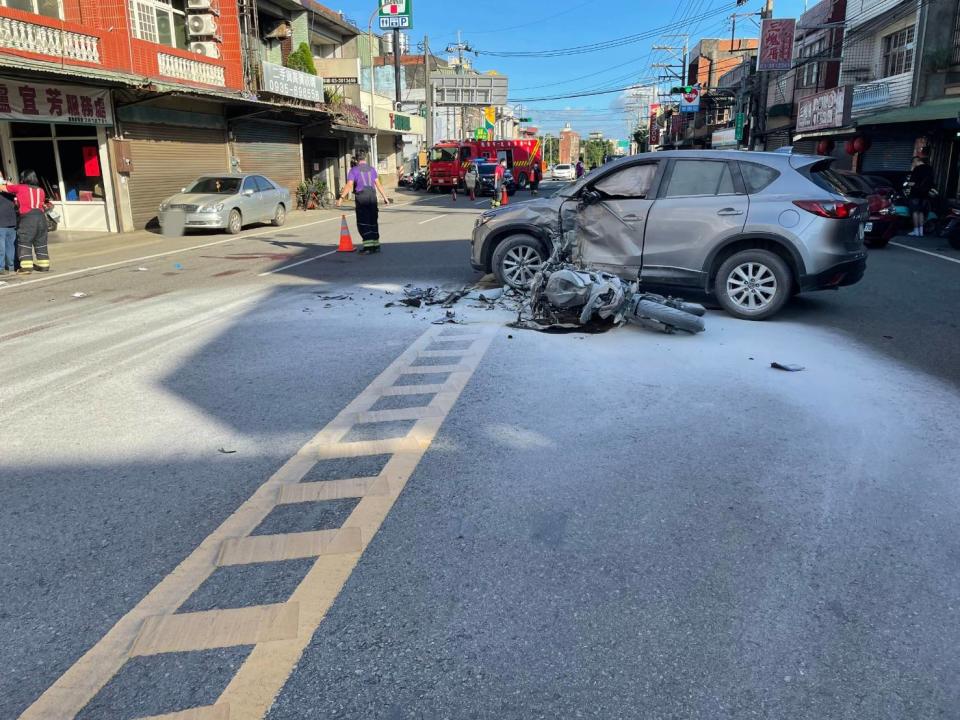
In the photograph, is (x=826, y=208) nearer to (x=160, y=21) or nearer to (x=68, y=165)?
(x=68, y=165)

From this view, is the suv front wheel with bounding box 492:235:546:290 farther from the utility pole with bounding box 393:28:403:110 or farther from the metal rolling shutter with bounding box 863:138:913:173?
the utility pole with bounding box 393:28:403:110

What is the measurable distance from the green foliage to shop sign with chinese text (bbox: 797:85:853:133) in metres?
19.7

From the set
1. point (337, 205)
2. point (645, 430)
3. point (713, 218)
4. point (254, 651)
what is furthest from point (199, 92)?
point (254, 651)

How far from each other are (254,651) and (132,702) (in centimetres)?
41

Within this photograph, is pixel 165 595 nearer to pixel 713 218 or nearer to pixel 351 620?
pixel 351 620

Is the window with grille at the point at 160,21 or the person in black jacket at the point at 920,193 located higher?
the window with grille at the point at 160,21

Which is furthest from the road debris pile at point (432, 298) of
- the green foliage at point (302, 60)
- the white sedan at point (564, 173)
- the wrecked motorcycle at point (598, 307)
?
the white sedan at point (564, 173)

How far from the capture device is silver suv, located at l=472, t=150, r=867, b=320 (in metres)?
7.87

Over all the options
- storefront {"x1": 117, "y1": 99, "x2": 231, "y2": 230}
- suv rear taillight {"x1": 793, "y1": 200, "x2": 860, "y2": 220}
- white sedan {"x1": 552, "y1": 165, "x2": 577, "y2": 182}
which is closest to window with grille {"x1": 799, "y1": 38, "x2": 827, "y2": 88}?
storefront {"x1": 117, "y1": 99, "x2": 231, "y2": 230}

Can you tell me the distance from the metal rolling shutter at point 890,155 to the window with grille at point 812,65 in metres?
6.89

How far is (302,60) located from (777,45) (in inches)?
753

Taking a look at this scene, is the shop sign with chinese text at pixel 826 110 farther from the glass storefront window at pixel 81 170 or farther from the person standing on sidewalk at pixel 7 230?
the person standing on sidewalk at pixel 7 230

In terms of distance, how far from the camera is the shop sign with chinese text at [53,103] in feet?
54.9

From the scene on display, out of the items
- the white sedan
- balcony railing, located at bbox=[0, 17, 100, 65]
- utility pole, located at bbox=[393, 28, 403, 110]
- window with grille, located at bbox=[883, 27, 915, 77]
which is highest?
utility pole, located at bbox=[393, 28, 403, 110]
